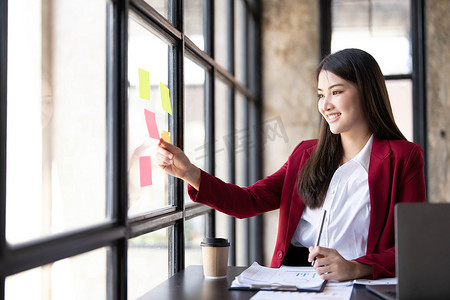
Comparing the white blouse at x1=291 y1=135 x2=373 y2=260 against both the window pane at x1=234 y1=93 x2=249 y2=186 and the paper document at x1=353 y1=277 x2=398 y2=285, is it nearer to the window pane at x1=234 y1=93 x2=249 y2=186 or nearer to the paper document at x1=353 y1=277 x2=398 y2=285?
the paper document at x1=353 y1=277 x2=398 y2=285

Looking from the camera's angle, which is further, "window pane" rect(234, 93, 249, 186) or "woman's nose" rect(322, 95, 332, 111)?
"window pane" rect(234, 93, 249, 186)

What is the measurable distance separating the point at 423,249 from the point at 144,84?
946 millimetres

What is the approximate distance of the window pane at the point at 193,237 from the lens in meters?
2.22

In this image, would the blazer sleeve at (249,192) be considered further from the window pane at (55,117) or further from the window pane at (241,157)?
the window pane at (241,157)

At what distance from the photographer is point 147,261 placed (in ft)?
5.53

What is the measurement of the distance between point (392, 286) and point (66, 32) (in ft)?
3.39

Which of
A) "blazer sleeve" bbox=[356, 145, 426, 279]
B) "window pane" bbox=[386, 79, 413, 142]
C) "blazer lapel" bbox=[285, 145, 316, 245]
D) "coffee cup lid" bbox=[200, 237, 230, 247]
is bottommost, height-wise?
"coffee cup lid" bbox=[200, 237, 230, 247]

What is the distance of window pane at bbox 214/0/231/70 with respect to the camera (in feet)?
9.98

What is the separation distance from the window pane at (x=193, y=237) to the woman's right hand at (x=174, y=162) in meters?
0.55

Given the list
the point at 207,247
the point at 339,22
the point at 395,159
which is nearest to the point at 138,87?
the point at 207,247

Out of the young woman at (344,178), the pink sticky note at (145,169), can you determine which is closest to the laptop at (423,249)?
the young woman at (344,178)

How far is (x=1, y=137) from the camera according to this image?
2.92 feet

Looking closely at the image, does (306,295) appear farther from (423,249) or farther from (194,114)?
(194,114)

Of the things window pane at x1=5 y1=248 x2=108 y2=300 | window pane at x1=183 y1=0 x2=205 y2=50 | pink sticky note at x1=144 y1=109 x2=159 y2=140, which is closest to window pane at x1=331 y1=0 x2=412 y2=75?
window pane at x1=183 y1=0 x2=205 y2=50
